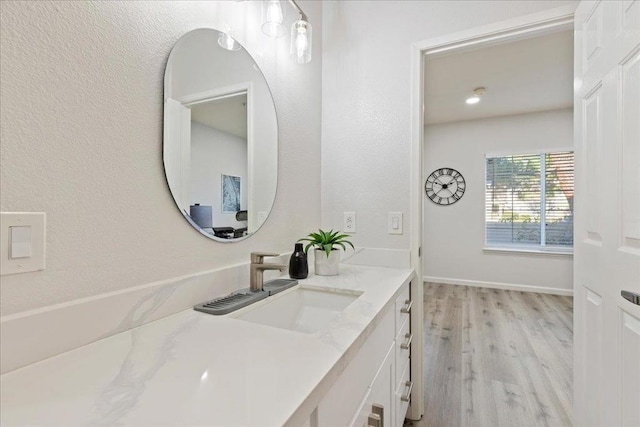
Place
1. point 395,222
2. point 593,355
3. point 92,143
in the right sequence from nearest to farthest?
1. point 92,143
2. point 593,355
3. point 395,222

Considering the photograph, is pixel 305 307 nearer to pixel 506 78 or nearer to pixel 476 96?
pixel 506 78

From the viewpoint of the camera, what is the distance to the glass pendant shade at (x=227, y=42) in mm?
1055

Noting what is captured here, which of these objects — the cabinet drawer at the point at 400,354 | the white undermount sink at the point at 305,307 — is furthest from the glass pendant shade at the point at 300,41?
the cabinet drawer at the point at 400,354

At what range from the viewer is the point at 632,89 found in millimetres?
925

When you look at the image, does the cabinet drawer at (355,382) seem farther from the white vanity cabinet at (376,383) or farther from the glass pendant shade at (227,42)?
the glass pendant shade at (227,42)

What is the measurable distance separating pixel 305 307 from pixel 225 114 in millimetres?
803

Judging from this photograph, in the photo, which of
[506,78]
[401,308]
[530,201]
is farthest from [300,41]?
[530,201]

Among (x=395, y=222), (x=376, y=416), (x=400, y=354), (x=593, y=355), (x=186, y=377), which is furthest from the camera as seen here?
(x=395, y=222)

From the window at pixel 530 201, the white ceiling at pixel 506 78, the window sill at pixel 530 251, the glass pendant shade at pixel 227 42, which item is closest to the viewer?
the glass pendant shade at pixel 227 42

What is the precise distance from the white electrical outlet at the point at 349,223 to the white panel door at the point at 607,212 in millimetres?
1019

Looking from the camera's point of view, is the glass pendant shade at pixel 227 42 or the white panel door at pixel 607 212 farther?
the glass pendant shade at pixel 227 42

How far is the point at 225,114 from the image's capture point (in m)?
1.10

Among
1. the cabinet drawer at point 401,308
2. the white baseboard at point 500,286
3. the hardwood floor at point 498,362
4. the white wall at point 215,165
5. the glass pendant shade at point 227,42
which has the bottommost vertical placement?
the hardwood floor at point 498,362

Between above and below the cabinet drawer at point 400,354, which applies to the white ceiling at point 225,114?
above
